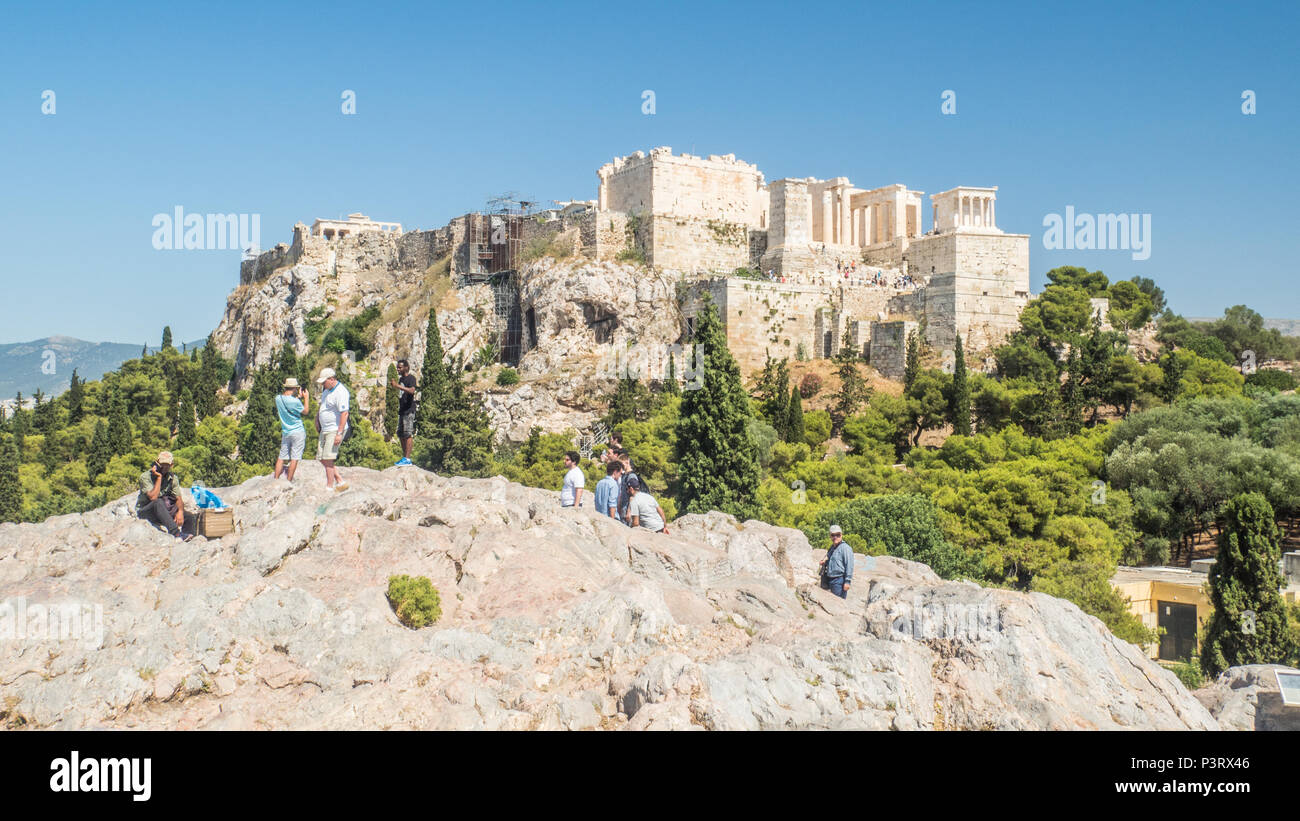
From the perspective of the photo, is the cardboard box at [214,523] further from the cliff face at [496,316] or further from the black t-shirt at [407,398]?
the cliff face at [496,316]

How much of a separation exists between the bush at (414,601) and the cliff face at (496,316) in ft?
112

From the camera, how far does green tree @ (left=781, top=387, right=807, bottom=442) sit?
42.8 metres

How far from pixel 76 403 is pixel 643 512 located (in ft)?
186

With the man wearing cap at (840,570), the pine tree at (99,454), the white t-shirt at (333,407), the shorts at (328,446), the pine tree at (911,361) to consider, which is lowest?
the pine tree at (99,454)

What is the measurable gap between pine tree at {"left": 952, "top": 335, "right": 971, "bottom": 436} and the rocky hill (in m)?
30.0

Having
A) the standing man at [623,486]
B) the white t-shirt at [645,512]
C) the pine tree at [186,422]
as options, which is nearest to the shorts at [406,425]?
the standing man at [623,486]

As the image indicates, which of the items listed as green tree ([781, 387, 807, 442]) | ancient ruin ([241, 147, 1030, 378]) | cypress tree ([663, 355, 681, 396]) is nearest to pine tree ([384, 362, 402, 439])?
ancient ruin ([241, 147, 1030, 378])

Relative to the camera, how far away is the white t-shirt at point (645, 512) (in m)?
15.9

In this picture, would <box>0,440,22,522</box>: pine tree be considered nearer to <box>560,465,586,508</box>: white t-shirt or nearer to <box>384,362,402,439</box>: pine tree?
<box>384,362,402,439</box>: pine tree

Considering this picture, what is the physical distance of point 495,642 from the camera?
37.5 feet

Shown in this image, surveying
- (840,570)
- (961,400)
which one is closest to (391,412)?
(961,400)

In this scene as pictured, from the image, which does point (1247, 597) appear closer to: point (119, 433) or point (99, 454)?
point (99, 454)
